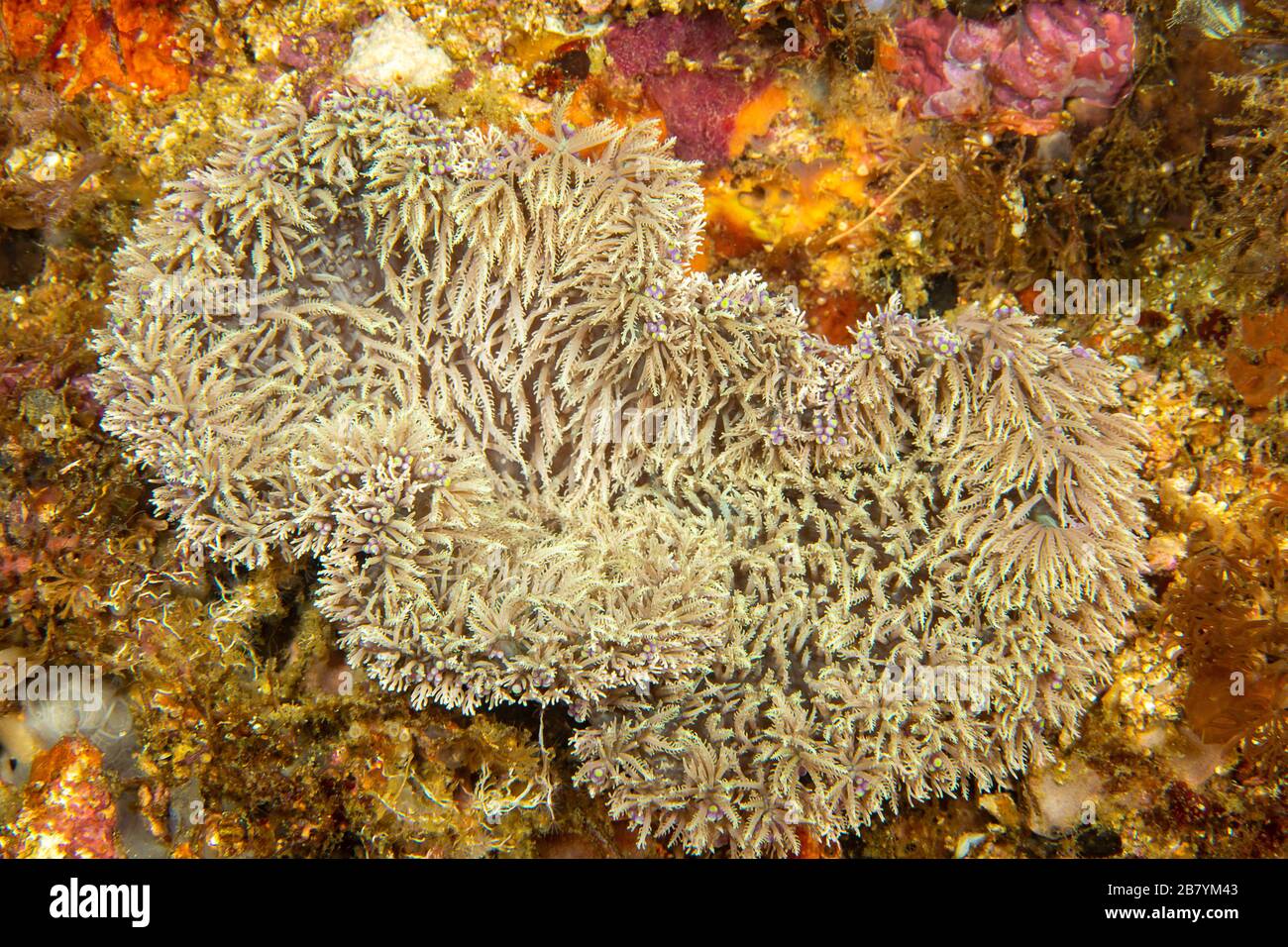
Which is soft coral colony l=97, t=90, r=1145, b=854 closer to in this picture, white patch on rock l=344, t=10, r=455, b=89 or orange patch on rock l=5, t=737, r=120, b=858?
white patch on rock l=344, t=10, r=455, b=89

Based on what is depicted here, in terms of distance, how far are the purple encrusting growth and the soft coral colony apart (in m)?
0.38

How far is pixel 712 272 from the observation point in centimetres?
381

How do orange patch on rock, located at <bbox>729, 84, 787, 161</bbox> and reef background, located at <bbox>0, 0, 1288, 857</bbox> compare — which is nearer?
reef background, located at <bbox>0, 0, 1288, 857</bbox>

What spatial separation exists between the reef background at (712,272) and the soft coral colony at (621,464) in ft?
1.18

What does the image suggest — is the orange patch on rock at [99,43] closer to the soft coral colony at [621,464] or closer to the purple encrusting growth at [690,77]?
the soft coral colony at [621,464]

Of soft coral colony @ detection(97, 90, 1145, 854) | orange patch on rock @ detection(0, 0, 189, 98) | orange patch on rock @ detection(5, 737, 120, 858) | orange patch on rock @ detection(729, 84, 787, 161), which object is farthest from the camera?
orange patch on rock @ detection(729, 84, 787, 161)

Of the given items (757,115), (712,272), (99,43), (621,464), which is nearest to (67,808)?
(621,464)

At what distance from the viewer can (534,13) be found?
3.41 meters

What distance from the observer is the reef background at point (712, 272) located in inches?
123

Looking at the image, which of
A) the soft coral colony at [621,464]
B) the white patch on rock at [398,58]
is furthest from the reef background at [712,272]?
the soft coral colony at [621,464]

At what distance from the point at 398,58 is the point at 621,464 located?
223 cm

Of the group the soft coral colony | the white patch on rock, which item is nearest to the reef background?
the white patch on rock

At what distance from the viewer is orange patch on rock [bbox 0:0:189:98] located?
3.41 metres
